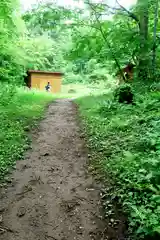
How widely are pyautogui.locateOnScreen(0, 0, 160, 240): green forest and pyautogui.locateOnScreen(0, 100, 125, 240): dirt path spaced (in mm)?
317

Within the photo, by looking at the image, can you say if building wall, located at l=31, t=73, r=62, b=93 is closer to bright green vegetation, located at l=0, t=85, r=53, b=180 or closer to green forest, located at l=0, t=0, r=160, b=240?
green forest, located at l=0, t=0, r=160, b=240

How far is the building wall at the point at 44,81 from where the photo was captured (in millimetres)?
25812

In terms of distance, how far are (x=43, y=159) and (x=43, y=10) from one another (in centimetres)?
918

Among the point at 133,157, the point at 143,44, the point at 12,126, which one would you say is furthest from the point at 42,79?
the point at 133,157

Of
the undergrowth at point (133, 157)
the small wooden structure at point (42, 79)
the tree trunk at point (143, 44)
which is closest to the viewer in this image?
the undergrowth at point (133, 157)

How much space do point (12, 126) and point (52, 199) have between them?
423 centimetres

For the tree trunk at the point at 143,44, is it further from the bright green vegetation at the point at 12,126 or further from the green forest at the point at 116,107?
the bright green vegetation at the point at 12,126

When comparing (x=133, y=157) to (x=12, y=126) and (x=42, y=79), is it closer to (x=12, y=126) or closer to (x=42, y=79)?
(x=12, y=126)

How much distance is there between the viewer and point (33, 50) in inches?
1033

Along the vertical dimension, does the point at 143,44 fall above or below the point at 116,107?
above

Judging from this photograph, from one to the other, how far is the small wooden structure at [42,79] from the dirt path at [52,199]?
1927cm

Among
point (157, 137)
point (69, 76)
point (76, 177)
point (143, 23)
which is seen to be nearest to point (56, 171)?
point (76, 177)

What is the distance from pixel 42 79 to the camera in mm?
25953

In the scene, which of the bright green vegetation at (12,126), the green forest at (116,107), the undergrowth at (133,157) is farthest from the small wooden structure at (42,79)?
the undergrowth at (133,157)
